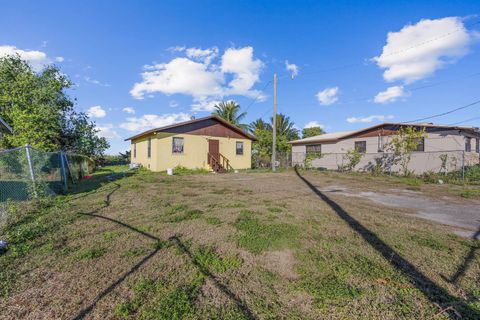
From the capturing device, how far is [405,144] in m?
14.3

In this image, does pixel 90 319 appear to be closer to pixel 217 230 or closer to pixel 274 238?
pixel 217 230

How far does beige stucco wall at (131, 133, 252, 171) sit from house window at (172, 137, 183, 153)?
0.21 m

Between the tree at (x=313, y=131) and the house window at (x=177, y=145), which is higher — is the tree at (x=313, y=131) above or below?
above

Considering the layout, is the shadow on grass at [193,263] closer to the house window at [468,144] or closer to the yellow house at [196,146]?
the yellow house at [196,146]

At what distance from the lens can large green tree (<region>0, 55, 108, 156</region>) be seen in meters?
12.1

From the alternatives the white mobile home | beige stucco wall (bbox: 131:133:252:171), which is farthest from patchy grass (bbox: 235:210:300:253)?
the white mobile home

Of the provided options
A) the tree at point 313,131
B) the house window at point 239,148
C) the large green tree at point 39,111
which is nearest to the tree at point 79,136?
the large green tree at point 39,111

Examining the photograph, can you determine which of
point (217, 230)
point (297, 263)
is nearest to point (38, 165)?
point (217, 230)

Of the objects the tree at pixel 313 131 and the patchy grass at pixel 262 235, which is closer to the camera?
the patchy grass at pixel 262 235

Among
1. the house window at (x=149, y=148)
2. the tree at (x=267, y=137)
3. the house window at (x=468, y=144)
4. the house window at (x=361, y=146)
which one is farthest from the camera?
the tree at (x=267, y=137)

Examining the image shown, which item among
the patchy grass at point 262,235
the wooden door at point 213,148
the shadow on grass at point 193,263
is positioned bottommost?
the shadow on grass at point 193,263

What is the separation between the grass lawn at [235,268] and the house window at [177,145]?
1086cm

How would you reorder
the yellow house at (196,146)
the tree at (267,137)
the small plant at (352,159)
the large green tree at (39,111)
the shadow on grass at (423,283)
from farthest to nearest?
1. the tree at (267,137)
2. the small plant at (352,159)
3. the yellow house at (196,146)
4. the large green tree at (39,111)
5. the shadow on grass at (423,283)

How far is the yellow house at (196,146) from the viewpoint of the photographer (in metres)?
15.1
